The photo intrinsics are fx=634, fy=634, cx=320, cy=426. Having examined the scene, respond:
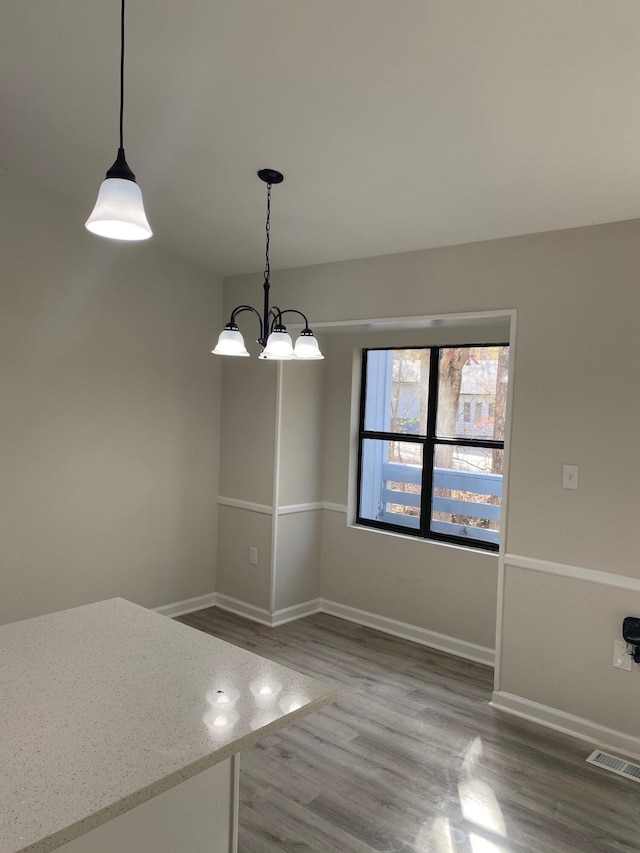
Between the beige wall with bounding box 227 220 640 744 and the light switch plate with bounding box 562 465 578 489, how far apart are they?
3cm

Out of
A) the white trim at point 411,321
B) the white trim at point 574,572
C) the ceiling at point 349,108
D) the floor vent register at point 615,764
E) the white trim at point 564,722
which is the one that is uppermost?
the ceiling at point 349,108

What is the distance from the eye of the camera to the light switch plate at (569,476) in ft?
10.3

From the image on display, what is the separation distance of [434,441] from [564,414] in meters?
1.32

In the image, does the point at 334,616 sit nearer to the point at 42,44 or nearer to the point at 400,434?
the point at 400,434

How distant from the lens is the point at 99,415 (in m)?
4.12

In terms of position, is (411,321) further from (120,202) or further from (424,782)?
(120,202)

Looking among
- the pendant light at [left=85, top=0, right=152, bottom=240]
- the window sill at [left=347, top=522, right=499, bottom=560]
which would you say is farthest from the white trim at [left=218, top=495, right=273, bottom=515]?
the pendant light at [left=85, top=0, right=152, bottom=240]

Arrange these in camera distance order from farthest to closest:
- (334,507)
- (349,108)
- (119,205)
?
(334,507), (349,108), (119,205)

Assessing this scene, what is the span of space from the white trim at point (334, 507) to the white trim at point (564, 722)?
179 centimetres

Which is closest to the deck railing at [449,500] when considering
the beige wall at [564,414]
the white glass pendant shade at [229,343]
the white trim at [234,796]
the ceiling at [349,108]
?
the beige wall at [564,414]

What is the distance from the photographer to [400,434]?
4613mm

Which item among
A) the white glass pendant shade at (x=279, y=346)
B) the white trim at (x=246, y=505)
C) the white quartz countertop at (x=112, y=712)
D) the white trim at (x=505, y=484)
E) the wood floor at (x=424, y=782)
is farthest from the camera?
the white trim at (x=246, y=505)

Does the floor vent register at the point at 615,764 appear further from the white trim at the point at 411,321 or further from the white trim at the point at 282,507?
the white trim at the point at 282,507

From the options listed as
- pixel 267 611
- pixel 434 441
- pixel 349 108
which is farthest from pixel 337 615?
pixel 349 108
